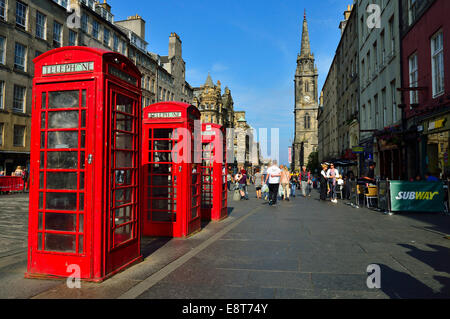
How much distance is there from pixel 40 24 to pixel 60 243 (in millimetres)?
29710

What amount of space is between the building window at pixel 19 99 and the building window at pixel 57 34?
5661 mm

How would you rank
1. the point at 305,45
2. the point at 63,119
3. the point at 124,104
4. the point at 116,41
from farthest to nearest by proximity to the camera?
the point at 305,45
the point at 116,41
the point at 124,104
the point at 63,119

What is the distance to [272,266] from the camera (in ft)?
16.2

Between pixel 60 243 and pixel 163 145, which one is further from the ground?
pixel 163 145

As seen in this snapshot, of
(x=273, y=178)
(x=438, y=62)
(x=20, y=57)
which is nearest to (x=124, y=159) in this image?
(x=273, y=178)

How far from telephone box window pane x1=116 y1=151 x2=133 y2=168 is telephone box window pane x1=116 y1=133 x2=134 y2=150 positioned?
0.29 feet

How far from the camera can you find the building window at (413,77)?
639 inches

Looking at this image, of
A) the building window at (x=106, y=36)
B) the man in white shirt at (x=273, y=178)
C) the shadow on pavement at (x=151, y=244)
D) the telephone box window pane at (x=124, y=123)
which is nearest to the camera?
the telephone box window pane at (x=124, y=123)

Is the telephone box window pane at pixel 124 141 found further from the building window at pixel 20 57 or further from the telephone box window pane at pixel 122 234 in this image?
the building window at pixel 20 57

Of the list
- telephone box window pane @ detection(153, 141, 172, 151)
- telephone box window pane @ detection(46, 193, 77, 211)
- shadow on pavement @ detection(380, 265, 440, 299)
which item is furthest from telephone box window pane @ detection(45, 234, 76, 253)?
shadow on pavement @ detection(380, 265, 440, 299)

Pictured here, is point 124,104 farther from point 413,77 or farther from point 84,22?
point 84,22

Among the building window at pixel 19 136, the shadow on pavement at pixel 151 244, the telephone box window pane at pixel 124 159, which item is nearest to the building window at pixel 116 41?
the building window at pixel 19 136

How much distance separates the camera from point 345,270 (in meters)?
4.73

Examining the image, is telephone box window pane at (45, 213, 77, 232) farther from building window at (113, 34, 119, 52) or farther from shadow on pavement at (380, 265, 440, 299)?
building window at (113, 34, 119, 52)
